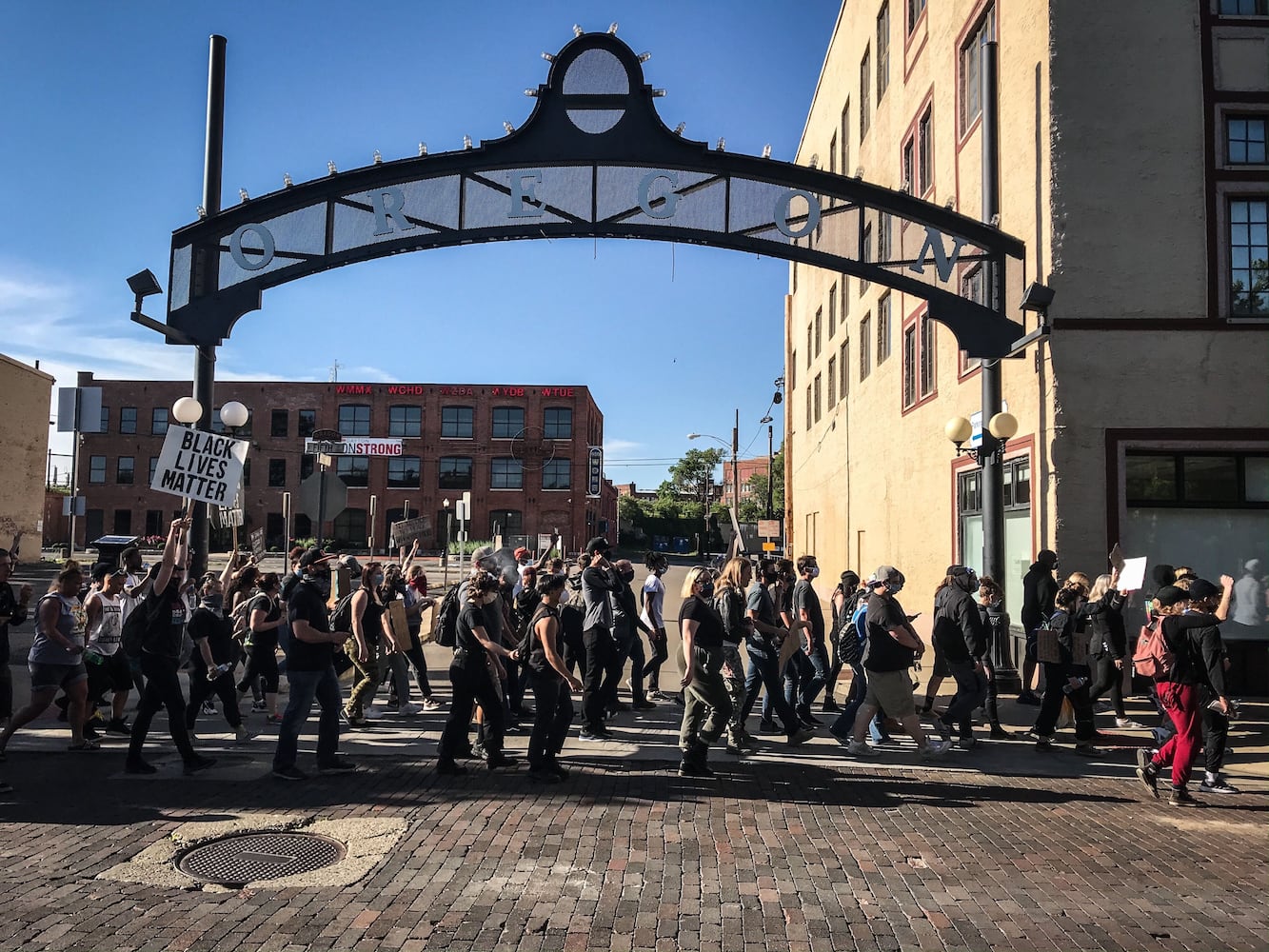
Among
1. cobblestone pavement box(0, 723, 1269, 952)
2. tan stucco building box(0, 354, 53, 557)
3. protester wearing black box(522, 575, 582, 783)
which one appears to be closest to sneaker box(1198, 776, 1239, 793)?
cobblestone pavement box(0, 723, 1269, 952)

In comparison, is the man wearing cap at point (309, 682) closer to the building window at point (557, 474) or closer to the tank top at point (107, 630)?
the tank top at point (107, 630)

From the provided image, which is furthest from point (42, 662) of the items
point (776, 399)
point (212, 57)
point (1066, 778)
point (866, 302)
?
point (776, 399)

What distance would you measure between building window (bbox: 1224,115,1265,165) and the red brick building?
49863 mm

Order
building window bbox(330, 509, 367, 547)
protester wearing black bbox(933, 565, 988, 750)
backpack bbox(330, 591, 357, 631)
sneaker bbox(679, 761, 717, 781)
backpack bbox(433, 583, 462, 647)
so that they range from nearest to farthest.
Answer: sneaker bbox(679, 761, 717, 781)
backpack bbox(433, 583, 462, 647)
protester wearing black bbox(933, 565, 988, 750)
backpack bbox(330, 591, 357, 631)
building window bbox(330, 509, 367, 547)

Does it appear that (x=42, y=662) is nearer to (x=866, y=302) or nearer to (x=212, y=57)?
(x=212, y=57)

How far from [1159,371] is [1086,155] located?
2.97m

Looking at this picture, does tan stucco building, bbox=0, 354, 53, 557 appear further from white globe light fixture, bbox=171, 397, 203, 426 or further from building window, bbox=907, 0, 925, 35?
building window, bbox=907, 0, 925, 35

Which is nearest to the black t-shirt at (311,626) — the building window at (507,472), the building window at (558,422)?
the building window at (507,472)

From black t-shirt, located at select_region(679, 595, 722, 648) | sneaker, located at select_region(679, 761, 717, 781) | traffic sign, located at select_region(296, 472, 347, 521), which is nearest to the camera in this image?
sneaker, located at select_region(679, 761, 717, 781)

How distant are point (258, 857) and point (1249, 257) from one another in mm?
13090

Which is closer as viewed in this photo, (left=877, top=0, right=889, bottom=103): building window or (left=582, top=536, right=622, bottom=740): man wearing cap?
(left=582, top=536, right=622, bottom=740): man wearing cap

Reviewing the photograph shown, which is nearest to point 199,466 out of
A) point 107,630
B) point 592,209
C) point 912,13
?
point 107,630

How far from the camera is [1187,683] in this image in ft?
23.5

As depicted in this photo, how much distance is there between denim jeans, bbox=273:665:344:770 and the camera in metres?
7.53
